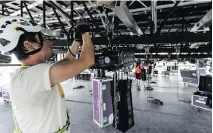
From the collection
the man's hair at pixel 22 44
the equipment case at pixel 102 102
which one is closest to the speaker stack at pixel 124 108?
the equipment case at pixel 102 102

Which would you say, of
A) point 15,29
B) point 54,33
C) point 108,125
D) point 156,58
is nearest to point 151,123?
point 108,125

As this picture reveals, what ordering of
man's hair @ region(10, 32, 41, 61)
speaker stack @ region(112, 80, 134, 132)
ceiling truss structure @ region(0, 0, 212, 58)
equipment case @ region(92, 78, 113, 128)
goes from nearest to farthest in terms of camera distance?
man's hair @ region(10, 32, 41, 61) < ceiling truss structure @ region(0, 0, 212, 58) < speaker stack @ region(112, 80, 134, 132) < equipment case @ region(92, 78, 113, 128)

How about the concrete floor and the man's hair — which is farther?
the concrete floor

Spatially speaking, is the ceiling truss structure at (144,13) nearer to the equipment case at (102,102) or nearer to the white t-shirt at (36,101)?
the equipment case at (102,102)

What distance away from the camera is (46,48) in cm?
110

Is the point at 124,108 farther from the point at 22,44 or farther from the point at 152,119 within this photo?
the point at 22,44

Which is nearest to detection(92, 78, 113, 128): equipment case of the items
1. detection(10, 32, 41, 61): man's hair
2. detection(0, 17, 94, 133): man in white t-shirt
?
detection(0, 17, 94, 133): man in white t-shirt

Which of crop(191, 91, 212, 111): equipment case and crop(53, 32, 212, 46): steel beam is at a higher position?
crop(53, 32, 212, 46): steel beam

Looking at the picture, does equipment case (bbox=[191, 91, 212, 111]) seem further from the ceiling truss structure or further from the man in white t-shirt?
the man in white t-shirt

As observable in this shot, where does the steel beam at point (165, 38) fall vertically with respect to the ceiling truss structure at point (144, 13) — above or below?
below

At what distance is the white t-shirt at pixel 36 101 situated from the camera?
0.91 meters

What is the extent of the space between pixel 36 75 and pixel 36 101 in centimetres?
18

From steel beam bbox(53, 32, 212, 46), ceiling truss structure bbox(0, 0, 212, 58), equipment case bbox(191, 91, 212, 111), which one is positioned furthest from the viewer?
equipment case bbox(191, 91, 212, 111)

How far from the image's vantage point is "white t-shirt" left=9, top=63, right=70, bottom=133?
0.91 meters
